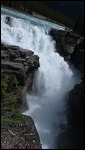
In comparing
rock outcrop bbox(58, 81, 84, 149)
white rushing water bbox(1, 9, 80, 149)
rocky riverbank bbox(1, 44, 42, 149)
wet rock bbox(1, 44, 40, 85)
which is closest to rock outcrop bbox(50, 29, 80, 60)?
white rushing water bbox(1, 9, 80, 149)

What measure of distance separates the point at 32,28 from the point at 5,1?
126 feet

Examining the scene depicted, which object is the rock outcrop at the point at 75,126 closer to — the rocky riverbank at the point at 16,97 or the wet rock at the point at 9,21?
the rocky riverbank at the point at 16,97

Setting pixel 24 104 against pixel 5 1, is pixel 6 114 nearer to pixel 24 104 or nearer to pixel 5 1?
pixel 24 104

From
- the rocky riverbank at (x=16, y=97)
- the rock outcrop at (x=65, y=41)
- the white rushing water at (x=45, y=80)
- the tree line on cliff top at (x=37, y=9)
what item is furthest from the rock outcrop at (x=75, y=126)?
the tree line on cliff top at (x=37, y=9)

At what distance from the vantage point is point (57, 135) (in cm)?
2783

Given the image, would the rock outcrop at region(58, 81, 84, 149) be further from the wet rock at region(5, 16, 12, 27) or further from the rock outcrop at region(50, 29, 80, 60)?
the rock outcrop at region(50, 29, 80, 60)

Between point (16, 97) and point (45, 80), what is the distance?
901cm

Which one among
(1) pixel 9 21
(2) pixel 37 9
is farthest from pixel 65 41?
(2) pixel 37 9

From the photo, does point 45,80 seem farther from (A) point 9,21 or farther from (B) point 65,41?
(B) point 65,41

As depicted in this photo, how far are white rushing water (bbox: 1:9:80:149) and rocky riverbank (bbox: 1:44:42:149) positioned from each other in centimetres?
179

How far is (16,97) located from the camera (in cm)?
3123

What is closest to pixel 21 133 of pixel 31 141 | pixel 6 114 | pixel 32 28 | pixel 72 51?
pixel 31 141

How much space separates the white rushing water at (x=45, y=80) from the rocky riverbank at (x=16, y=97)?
1.79m

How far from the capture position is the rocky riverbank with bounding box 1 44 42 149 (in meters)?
18.7
